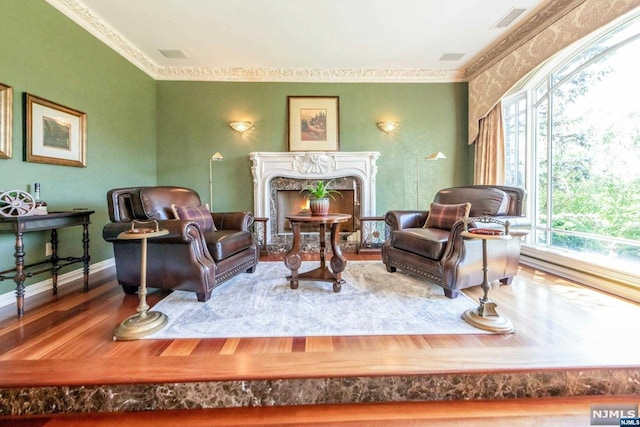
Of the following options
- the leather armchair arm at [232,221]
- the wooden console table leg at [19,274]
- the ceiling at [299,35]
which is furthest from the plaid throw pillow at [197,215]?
the ceiling at [299,35]

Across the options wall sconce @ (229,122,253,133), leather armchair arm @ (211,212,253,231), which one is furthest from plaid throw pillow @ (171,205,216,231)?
wall sconce @ (229,122,253,133)

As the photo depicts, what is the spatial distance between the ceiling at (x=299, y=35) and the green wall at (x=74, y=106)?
0.86ft

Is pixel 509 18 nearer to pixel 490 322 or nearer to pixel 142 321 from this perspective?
pixel 490 322

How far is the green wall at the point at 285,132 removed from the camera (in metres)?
4.41

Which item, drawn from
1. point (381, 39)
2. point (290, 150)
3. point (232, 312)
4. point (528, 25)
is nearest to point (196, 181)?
point (290, 150)

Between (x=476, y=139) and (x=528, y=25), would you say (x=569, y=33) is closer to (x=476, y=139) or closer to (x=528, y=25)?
(x=528, y=25)

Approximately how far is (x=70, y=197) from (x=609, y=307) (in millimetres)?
5086

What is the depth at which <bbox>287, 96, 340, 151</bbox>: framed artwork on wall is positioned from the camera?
445cm

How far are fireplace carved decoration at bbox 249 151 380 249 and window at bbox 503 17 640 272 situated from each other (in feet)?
6.90

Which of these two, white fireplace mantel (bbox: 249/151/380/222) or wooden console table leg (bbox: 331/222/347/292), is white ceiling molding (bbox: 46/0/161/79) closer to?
white fireplace mantel (bbox: 249/151/380/222)

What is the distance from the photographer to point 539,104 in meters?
3.57

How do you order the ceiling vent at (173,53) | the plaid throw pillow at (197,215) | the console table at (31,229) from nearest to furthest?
the console table at (31,229), the plaid throw pillow at (197,215), the ceiling vent at (173,53)

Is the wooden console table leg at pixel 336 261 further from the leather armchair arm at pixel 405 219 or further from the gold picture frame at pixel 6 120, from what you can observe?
the gold picture frame at pixel 6 120

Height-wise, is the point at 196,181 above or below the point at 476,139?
below
